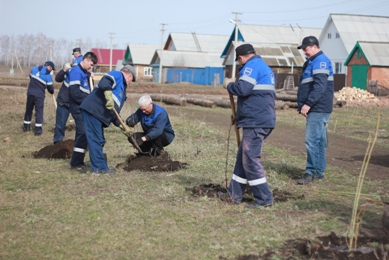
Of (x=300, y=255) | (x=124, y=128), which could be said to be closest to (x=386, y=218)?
(x=300, y=255)

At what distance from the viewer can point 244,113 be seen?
7090mm

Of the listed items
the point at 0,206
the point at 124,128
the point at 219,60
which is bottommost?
the point at 0,206

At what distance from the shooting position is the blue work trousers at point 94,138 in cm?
920

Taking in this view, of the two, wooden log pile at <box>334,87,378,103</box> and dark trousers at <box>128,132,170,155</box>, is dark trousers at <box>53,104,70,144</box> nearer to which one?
dark trousers at <box>128,132,170,155</box>

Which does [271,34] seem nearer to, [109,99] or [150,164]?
[150,164]

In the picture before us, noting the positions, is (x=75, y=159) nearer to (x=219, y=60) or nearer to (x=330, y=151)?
(x=330, y=151)

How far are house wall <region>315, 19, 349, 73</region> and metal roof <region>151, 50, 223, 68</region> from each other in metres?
21.7

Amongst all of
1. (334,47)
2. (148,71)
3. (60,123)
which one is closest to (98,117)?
(60,123)

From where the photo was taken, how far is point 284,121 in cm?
1966

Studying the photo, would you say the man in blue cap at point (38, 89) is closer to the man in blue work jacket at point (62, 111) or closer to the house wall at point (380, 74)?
the man in blue work jacket at point (62, 111)

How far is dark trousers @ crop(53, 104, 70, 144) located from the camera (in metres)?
12.6

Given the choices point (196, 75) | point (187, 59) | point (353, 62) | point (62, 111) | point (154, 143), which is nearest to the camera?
point (154, 143)

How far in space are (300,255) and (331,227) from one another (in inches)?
40.0

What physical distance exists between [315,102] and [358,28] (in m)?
47.5
